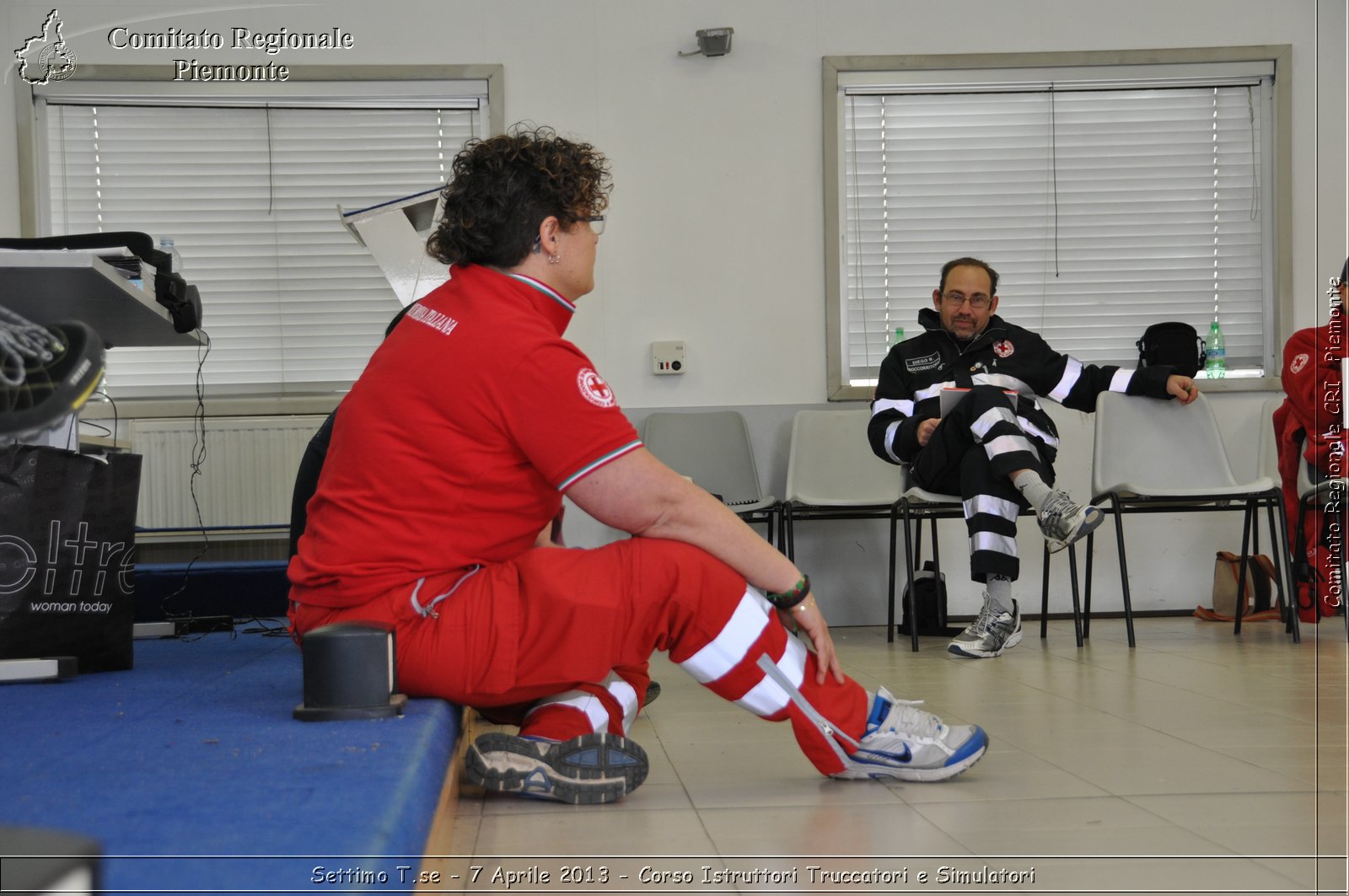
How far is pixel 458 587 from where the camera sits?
59.8 inches

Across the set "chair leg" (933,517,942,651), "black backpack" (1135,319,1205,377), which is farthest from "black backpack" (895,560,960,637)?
"black backpack" (1135,319,1205,377)

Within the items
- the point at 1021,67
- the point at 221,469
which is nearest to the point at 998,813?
the point at 221,469

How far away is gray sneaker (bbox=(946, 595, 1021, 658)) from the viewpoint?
3.35 m

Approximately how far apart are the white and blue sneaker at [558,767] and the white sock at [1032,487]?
6.87 ft

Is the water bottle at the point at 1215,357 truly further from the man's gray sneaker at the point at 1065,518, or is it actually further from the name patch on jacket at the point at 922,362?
the man's gray sneaker at the point at 1065,518

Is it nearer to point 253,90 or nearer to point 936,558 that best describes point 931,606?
point 936,558

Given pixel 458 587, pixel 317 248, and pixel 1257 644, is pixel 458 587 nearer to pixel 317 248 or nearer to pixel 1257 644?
pixel 1257 644

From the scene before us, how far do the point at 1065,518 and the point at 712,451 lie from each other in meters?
1.71

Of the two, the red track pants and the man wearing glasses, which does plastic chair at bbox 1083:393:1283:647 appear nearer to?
the man wearing glasses

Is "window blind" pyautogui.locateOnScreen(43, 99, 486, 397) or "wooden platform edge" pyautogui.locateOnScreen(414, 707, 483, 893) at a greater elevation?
"window blind" pyautogui.locateOnScreen(43, 99, 486, 397)

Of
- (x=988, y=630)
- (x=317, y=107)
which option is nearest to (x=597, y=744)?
(x=988, y=630)

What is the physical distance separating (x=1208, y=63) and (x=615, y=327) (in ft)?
8.97

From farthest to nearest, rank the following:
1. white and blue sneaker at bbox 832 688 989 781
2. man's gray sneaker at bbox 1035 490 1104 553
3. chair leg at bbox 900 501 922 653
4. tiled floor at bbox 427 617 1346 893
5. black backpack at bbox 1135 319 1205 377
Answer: black backpack at bbox 1135 319 1205 377
chair leg at bbox 900 501 922 653
man's gray sneaker at bbox 1035 490 1104 553
white and blue sneaker at bbox 832 688 989 781
tiled floor at bbox 427 617 1346 893

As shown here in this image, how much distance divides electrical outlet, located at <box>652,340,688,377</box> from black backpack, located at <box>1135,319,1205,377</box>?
6.16ft
